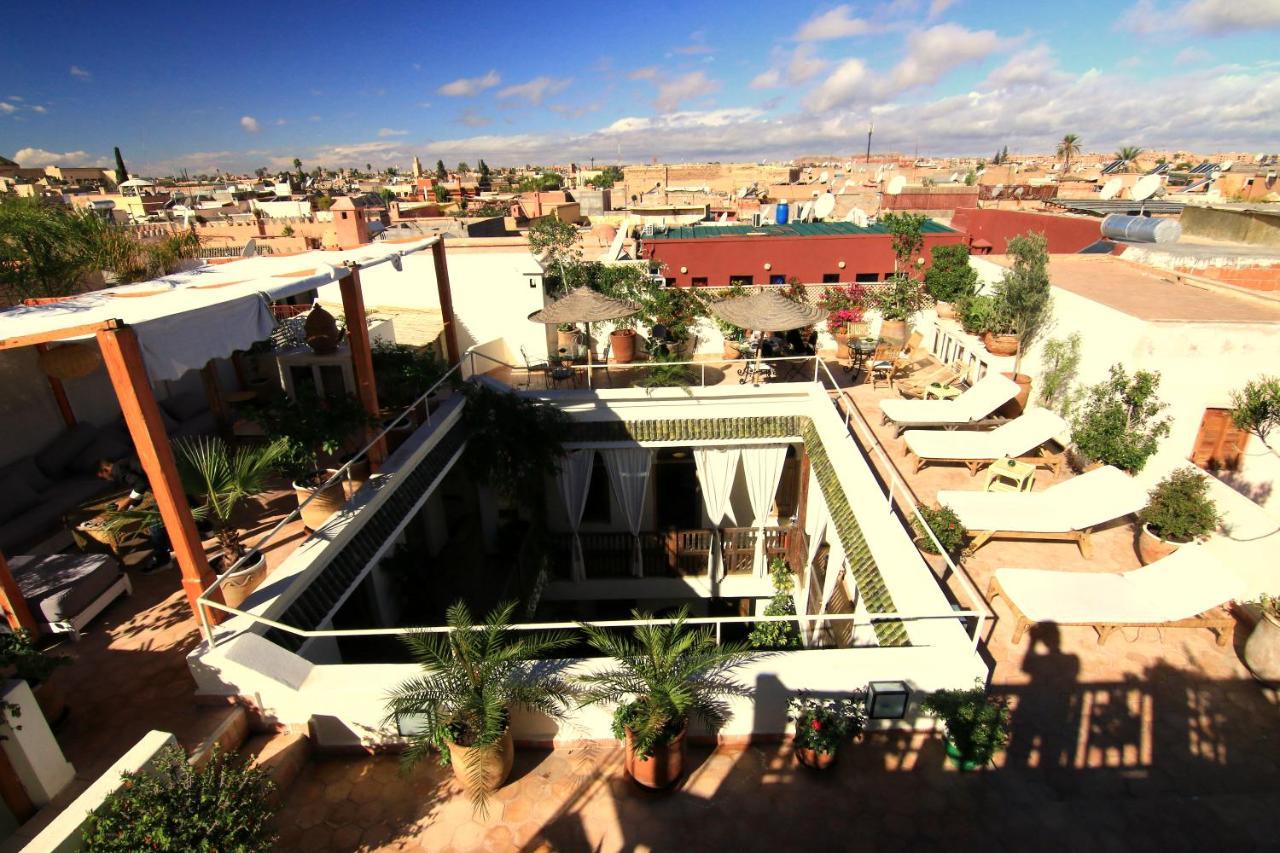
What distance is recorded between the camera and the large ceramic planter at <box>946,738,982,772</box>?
4.59 m

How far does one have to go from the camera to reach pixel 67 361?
6648 mm

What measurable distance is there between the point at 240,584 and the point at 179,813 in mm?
2216

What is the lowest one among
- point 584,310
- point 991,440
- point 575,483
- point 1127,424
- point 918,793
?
point 575,483

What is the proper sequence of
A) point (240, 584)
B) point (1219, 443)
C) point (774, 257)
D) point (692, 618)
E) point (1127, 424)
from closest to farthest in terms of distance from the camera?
point (240, 584) → point (692, 618) → point (1219, 443) → point (1127, 424) → point (774, 257)

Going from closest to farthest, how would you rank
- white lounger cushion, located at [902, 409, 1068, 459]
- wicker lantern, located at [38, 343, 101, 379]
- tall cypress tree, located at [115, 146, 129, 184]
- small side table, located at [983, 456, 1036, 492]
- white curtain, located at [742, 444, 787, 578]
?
wicker lantern, located at [38, 343, 101, 379] → small side table, located at [983, 456, 1036, 492] → white lounger cushion, located at [902, 409, 1068, 459] → white curtain, located at [742, 444, 787, 578] → tall cypress tree, located at [115, 146, 129, 184]

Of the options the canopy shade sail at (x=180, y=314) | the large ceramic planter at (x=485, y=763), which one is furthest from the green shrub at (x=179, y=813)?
the canopy shade sail at (x=180, y=314)

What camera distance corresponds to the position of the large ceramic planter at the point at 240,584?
5.14 metres

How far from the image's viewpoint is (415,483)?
25.4 feet

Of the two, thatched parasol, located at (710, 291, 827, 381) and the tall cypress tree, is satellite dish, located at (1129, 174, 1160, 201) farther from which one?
the tall cypress tree

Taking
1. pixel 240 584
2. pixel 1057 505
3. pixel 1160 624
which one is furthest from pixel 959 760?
pixel 240 584

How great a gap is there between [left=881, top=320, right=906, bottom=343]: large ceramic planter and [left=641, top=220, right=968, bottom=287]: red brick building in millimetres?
5823

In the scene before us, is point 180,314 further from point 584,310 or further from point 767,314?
point 767,314

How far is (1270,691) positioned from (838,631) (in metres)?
4.03

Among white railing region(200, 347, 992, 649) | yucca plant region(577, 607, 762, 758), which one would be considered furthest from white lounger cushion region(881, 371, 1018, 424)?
yucca plant region(577, 607, 762, 758)
